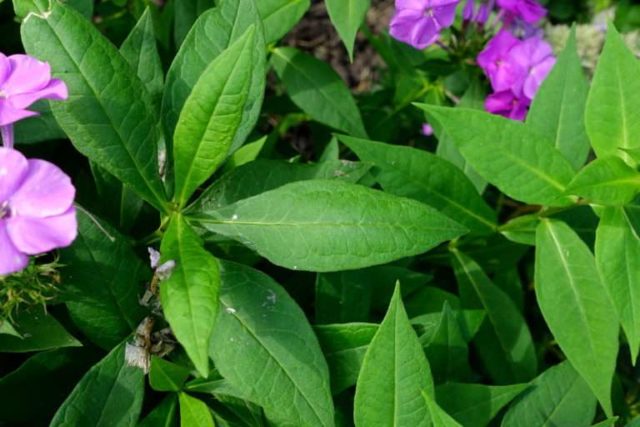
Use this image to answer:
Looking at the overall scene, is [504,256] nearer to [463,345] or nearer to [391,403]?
[463,345]

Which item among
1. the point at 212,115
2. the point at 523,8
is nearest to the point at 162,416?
the point at 212,115

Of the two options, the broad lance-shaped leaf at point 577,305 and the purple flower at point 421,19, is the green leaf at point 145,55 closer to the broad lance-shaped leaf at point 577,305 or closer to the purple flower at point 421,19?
the purple flower at point 421,19

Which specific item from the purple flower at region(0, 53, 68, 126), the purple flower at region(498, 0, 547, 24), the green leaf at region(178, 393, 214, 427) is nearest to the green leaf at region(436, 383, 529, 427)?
the green leaf at region(178, 393, 214, 427)

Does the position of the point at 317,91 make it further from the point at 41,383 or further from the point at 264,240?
the point at 41,383

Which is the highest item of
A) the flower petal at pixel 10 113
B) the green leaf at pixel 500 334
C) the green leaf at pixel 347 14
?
the green leaf at pixel 347 14

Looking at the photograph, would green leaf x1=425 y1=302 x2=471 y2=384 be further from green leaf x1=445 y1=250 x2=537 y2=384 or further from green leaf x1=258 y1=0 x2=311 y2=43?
green leaf x1=258 y1=0 x2=311 y2=43

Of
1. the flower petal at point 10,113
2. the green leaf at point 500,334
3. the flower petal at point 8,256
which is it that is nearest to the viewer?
the flower petal at point 8,256

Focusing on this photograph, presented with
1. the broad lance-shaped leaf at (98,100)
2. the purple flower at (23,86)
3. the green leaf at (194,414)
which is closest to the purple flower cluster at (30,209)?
the purple flower at (23,86)
